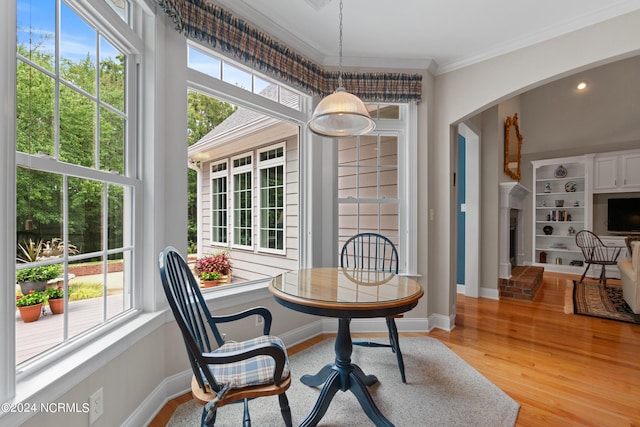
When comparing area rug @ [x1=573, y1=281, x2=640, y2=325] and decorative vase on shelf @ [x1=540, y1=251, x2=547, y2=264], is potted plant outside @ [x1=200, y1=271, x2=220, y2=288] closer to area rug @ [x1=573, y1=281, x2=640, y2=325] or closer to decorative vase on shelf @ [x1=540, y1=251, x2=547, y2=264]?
area rug @ [x1=573, y1=281, x2=640, y2=325]

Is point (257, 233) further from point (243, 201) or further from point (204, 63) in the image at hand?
point (204, 63)

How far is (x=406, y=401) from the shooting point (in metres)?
1.95

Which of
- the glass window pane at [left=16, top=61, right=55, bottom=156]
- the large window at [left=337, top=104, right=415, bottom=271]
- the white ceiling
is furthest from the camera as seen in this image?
the large window at [left=337, top=104, right=415, bottom=271]

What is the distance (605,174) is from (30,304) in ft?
27.4

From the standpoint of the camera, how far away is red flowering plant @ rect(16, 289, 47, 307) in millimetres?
1145

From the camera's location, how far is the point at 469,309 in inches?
154

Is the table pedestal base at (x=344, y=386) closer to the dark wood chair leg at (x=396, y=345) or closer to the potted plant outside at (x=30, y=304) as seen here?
the dark wood chair leg at (x=396, y=345)

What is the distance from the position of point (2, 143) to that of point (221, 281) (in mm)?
2667

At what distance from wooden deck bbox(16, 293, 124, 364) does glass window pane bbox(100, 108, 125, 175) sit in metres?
0.69

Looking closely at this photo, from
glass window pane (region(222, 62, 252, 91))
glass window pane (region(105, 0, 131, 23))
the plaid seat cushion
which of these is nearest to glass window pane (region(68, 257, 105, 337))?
the plaid seat cushion

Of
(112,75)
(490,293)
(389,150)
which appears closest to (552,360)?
(490,293)

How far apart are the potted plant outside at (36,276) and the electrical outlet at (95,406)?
506 mm

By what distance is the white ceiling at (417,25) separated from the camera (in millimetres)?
2324

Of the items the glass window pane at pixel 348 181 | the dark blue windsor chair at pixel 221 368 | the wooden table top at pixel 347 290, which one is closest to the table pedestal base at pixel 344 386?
the wooden table top at pixel 347 290
